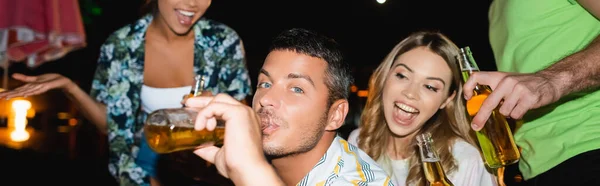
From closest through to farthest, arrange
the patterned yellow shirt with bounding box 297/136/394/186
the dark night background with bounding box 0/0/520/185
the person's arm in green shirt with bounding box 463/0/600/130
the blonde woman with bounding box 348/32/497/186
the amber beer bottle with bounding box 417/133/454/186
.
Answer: the person's arm in green shirt with bounding box 463/0/600/130, the patterned yellow shirt with bounding box 297/136/394/186, the amber beer bottle with bounding box 417/133/454/186, the blonde woman with bounding box 348/32/497/186, the dark night background with bounding box 0/0/520/185

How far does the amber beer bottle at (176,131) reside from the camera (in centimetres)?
153

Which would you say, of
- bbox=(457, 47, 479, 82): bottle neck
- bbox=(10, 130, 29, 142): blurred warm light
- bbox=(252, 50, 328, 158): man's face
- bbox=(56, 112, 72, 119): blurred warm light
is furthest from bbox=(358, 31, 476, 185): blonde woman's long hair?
bbox=(56, 112, 72, 119): blurred warm light

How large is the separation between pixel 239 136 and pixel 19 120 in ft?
39.7

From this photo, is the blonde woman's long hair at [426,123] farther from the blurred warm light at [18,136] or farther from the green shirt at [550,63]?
the blurred warm light at [18,136]

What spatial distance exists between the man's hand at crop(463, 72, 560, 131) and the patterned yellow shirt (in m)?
0.41

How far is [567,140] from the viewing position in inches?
83.4

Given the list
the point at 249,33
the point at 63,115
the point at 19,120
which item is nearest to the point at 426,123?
the point at 249,33

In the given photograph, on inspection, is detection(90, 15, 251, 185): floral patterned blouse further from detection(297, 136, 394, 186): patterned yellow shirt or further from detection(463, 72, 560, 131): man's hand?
detection(463, 72, 560, 131): man's hand

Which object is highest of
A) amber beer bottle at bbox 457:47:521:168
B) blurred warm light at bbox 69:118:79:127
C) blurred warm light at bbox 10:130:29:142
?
amber beer bottle at bbox 457:47:521:168

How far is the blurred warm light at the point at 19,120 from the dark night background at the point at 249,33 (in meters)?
0.33

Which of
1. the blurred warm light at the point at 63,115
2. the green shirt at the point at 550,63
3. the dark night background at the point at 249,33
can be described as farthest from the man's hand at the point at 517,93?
the blurred warm light at the point at 63,115

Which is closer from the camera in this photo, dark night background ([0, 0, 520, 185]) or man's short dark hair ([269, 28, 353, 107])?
man's short dark hair ([269, 28, 353, 107])

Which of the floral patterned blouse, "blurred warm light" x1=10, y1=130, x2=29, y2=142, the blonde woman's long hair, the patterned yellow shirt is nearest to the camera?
the patterned yellow shirt

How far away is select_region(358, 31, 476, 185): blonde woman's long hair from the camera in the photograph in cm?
306
